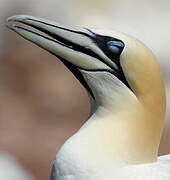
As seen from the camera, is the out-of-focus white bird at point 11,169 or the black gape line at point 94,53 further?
the out-of-focus white bird at point 11,169

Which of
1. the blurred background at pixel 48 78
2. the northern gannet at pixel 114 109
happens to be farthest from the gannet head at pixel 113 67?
the blurred background at pixel 48 78

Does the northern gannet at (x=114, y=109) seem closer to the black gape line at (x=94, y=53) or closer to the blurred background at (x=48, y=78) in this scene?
→ the black gape line at (x=94, y=53)

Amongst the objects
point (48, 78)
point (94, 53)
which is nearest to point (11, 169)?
point (48, 78)

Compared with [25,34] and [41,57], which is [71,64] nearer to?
[25,34]

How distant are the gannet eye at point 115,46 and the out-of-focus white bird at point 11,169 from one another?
2.98 m

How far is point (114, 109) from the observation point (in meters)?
2.20

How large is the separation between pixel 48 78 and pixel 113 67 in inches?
160

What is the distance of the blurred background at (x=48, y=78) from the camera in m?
5.62

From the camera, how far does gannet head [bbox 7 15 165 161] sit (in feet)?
7.18

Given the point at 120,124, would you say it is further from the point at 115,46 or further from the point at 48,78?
the point at 48,78

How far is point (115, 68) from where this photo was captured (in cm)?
221

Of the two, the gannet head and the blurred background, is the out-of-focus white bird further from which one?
the gannet head

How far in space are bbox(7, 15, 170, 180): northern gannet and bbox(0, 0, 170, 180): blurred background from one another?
3090 millimetres

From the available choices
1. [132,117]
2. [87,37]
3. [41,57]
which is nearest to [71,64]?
[87,37]
